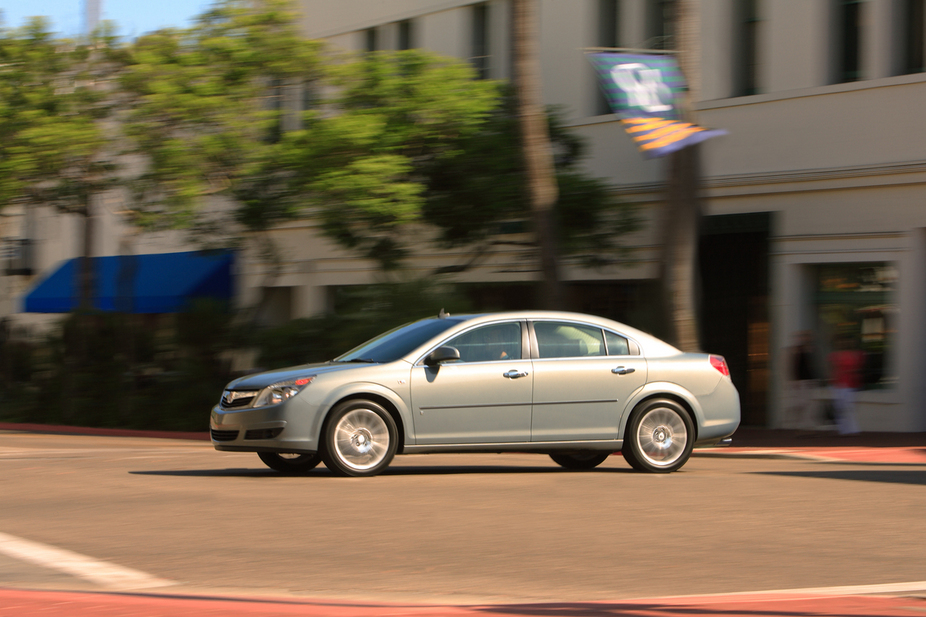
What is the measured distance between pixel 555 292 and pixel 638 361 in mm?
6148

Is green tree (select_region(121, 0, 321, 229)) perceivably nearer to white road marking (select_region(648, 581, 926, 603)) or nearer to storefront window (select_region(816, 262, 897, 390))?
storefront window (select_region(816, 262, 897, 390))

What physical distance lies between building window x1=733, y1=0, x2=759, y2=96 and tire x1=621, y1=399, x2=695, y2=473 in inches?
404

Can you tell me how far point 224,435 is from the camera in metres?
10.6

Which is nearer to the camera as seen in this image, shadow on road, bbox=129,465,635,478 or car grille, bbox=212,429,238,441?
car grille, bbox=212,429,238,441

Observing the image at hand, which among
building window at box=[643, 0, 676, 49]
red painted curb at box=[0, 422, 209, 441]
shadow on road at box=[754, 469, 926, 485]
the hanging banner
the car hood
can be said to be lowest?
red painted curb at box=[0, 422, 209, 441]

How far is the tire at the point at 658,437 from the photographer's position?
11227 mm

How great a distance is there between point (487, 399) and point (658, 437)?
1.85 meters

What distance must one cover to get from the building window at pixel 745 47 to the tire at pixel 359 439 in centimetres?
1206

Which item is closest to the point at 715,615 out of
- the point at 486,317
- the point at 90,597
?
the point at 90,597

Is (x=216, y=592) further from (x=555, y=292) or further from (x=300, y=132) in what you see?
(x=300, y=132)

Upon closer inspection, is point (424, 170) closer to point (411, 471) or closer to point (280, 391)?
point (411, 471)

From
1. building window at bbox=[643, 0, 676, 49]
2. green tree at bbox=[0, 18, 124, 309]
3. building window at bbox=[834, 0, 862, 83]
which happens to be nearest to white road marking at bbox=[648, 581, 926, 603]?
building window at bbox=[834, 0, 862, 83]

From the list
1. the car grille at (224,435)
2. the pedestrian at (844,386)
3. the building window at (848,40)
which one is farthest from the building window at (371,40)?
the car grille at (224,435)

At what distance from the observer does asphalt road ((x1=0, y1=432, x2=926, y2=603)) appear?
615 centimetres
